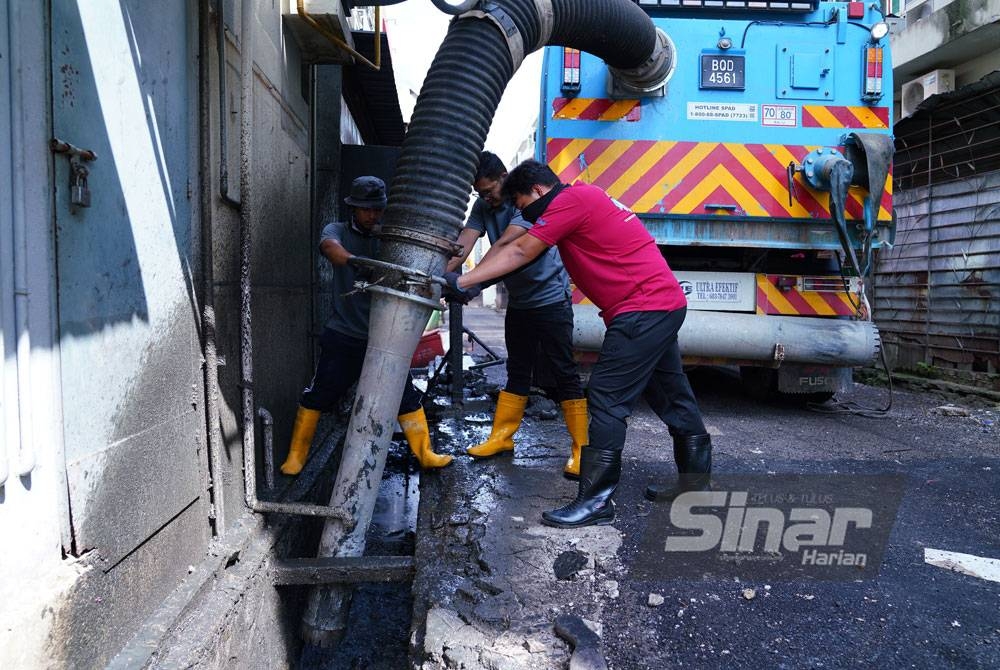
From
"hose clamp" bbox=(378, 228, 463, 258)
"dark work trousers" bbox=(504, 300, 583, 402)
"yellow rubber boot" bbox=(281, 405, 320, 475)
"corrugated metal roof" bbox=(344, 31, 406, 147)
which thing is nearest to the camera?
"hose clamp" bbox=(378, 228, 463, 258)

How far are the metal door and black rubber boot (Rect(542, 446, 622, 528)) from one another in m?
1.33

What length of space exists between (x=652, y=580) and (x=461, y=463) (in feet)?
4.70

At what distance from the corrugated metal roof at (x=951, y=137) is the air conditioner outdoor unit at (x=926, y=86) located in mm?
1137

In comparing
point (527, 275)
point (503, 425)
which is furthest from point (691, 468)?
point (527, 275)

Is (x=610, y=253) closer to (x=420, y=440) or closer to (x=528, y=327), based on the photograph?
(x=528, y=327)

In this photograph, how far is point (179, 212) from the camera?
6.93 ft

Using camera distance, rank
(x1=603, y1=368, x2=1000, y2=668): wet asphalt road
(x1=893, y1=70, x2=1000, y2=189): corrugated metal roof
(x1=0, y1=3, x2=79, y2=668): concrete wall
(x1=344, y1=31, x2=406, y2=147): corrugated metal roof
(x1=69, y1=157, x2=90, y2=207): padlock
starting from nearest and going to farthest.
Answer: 1. (x1=0, y1=3, x2=79, y2=668): concrete wall
2. (x1=69, y1=157, x2=90, y2=207): padlock
3. (x1=603, y1=368, x2=1000, y2=668): wet asphalt road
4. (x1=344, y1=31, x2=406, y2=147): corrugated metal roof
5. (x1=893, y1=70, x2=1000, y2=189): corrugated metal roof

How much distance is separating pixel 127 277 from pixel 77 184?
320 mm

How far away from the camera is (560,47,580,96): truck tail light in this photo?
4457mm

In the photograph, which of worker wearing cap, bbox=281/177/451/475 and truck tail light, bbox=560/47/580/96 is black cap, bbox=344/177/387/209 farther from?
truck tail light, bbox=560/47/580/96

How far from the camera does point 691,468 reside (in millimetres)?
2975

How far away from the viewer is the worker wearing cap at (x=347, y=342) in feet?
10.4

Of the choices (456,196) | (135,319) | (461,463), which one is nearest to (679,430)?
(461,463)

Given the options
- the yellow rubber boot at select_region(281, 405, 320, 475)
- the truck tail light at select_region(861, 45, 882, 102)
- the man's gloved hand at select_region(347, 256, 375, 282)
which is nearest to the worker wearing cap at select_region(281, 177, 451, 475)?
the yellow rubber boot at select_region(281, 405, 320, 475)
